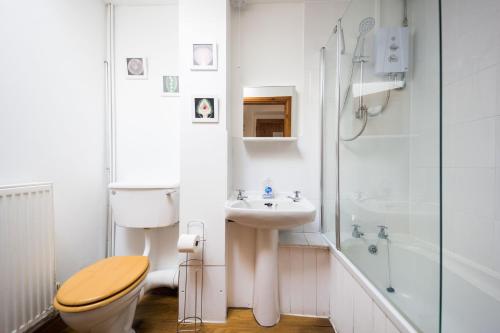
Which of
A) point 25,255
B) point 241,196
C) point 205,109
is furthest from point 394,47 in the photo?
point 25,255

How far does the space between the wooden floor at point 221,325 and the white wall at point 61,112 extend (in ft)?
1.65

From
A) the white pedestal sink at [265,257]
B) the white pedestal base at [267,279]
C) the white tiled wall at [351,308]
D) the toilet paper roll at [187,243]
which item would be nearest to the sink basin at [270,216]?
the white pedestal sink at [265,257]

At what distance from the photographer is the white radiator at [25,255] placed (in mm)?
823

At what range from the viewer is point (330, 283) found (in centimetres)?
122

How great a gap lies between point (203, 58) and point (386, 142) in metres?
1.17

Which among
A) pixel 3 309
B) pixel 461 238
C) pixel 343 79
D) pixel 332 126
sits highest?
pixel 343 79

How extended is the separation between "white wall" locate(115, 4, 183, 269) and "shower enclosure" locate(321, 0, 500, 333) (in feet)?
3.93

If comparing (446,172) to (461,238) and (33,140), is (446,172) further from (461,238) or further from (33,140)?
(33,140)

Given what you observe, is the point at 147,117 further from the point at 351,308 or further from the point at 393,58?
the point at 351,308

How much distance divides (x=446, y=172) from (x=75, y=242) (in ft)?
7.52

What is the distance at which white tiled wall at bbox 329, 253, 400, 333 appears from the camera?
765 mm

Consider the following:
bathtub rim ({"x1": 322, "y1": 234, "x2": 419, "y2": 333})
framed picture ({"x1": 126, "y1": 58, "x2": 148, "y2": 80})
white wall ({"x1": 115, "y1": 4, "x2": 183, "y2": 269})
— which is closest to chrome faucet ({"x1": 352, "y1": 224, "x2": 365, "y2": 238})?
bathtub rim ({"x1": 322, "y1": 234, "x2": 419, "y2": 333})

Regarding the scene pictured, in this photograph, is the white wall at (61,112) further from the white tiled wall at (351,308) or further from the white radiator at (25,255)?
the white tiled wall at (351,308)

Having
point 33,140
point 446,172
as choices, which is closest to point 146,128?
point 33,140
